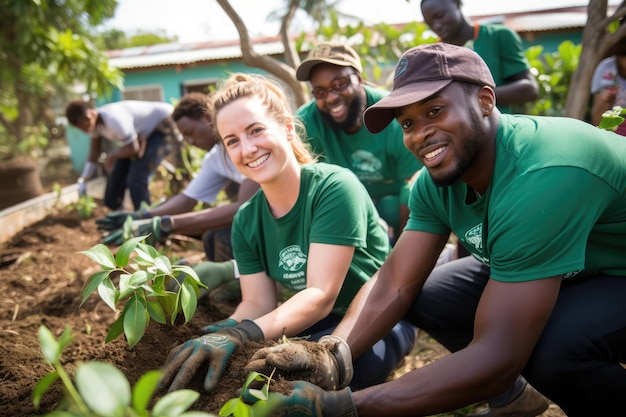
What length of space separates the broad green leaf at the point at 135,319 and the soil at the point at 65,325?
26cm

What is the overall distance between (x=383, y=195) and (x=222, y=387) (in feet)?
6.35

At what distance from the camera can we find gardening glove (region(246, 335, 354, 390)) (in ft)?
4.81

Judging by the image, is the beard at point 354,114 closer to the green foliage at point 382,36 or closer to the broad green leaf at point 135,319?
the broad green leaf at point 135,319

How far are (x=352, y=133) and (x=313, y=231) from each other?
4.30 ft

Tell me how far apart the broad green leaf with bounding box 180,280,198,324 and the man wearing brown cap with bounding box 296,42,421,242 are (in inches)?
57.9

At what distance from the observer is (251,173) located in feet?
6.68

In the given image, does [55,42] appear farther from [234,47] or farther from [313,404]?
[234,47]

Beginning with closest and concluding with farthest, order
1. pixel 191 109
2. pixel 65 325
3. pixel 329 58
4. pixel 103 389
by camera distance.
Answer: pixel 103 389
pixel 65 325
pixel 329 58
pixel 191 109

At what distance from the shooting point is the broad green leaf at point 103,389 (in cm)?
68

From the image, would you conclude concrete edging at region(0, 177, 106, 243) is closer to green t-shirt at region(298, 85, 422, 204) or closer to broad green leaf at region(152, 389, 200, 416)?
green t-shirt at region(298, 85, 422, 204)

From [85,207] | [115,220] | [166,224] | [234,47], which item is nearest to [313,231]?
[166,224]

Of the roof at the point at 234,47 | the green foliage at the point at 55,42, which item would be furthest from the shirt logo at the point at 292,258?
the roof at the point at 234,47

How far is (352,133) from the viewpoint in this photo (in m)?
3.08

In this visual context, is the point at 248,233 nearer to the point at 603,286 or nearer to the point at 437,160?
the point at 437,160
